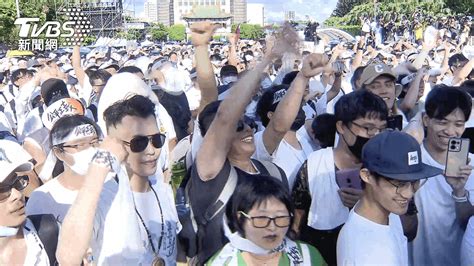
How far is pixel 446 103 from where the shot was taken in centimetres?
340

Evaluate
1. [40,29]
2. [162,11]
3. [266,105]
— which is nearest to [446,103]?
[266,105]

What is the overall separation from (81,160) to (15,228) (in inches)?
27.1

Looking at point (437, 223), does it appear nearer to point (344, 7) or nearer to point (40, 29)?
point (40, 29)

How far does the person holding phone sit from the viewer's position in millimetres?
3316

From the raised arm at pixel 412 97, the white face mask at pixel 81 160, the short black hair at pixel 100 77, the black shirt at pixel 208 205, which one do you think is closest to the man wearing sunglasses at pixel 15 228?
the white face mask at pixel 81 160

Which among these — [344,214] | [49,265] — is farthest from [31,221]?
[344,214]

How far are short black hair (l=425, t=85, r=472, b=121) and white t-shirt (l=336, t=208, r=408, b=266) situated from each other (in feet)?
3.38

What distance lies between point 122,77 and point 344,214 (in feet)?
5.02

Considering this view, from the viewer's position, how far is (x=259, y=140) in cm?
368

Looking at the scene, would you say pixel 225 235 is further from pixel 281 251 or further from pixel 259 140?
pixel 259 140

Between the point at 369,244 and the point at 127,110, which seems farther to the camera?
the point at 127,110

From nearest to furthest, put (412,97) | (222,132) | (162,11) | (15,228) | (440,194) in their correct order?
(15,228), (222,132), (440,194), (412,97), (162,11)

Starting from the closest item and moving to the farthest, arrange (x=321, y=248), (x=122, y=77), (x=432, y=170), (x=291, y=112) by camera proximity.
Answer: (x=432, y=170)
(x=321, y=248)
(x=291, y=112)
(x=122, y=77)

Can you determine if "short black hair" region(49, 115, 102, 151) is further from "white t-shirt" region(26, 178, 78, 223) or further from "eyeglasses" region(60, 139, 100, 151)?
"white t-shirt" region(26, 178, 78, 223)
